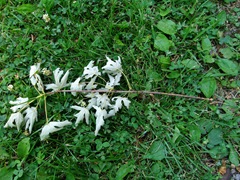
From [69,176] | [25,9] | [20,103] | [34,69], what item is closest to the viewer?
[69,176]

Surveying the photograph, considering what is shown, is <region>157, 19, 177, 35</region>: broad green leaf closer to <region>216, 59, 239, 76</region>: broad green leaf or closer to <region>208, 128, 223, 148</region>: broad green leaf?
<region>216, 59, 239, 76</region>: broad green leaf

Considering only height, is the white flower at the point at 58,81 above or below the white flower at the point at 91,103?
above

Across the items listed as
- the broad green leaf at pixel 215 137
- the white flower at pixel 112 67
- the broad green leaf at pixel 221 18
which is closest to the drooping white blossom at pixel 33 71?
the white flower at pixel 112 67

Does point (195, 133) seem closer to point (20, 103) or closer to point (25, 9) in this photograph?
point (20, 103)

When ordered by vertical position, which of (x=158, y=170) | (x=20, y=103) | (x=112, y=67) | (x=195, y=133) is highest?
(x=112, y=67)

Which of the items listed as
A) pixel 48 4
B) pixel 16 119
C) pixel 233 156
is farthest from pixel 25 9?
pixel 233 156

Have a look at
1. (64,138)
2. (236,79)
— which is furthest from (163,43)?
(64,138)

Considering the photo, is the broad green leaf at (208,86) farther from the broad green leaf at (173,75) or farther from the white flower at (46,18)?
the white flower at (46,18)

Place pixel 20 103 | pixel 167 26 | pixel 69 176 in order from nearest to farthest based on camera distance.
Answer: pixel 69 176 → pixel 20 103 → pixel 167 26
